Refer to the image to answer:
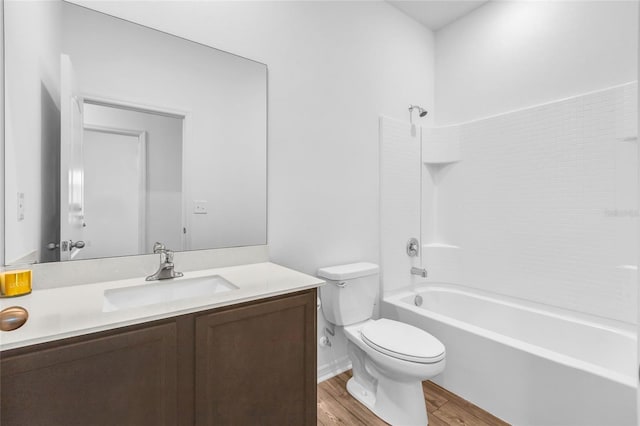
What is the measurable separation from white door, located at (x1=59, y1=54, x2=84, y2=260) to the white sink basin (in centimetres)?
28

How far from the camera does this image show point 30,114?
1141mm

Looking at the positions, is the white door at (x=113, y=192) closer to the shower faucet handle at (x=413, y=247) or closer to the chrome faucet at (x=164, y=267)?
Answer: the chrome faucet at (x=164, y=267)

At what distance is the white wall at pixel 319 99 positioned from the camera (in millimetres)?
1655

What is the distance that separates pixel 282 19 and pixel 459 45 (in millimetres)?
1632

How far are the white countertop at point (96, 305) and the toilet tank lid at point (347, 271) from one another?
49cm

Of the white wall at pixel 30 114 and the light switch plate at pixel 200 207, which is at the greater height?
the white wall at pixel 30 114

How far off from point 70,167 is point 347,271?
58.2 inches

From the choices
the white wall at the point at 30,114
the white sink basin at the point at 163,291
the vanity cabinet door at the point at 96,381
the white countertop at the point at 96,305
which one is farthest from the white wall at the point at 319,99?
the vanity cabinet door at the point at 96,381

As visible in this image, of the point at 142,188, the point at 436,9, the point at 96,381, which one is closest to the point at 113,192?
the point at 142,188

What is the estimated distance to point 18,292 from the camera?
1.04 meters

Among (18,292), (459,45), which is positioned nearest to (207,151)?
(18,292)

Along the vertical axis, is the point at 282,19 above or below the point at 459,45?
below

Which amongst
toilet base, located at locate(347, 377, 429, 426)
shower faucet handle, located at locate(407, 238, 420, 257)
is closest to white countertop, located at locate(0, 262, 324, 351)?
toilet base, located at locate(347, 377, 429, 426)

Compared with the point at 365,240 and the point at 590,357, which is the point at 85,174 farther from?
the point at 590,357
